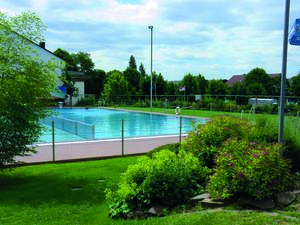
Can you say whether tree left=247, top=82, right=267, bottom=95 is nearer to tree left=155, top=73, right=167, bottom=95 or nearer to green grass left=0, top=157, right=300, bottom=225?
tree left=155, top=73, right=167, bottom=95

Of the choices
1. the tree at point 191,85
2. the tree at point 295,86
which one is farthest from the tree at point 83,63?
the tree at point 295,86

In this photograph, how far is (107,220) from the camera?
5.10m

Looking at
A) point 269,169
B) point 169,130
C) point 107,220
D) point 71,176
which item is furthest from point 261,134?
point 169,130

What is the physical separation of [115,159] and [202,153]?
535 cm

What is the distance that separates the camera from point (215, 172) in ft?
18.0

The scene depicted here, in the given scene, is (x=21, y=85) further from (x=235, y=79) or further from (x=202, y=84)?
(x=235, y=79)

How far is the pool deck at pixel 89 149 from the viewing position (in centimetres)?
1144

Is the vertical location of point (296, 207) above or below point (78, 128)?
above

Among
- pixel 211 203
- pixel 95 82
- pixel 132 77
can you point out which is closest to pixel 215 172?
pixel 211 203

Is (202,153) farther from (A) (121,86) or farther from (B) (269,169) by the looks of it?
(A) (121,86)

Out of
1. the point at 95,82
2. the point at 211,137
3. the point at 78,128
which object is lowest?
the point at 78,128

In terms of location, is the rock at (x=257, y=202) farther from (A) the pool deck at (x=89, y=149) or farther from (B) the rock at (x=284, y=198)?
(A) the pool deck at (x=89, y=149)

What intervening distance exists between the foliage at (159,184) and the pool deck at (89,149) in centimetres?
609

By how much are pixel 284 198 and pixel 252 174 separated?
0.50 meters
